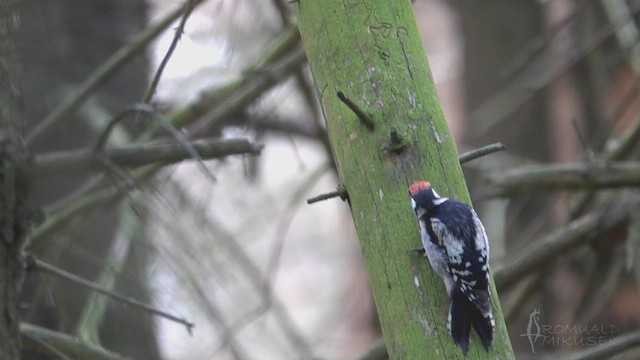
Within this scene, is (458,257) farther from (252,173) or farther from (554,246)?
(252,173)

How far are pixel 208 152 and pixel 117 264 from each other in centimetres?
101

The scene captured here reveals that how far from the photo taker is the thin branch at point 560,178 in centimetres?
304

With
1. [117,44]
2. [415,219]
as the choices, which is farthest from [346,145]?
[117,44]

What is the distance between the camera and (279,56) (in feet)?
11.4

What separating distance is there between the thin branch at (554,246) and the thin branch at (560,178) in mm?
101

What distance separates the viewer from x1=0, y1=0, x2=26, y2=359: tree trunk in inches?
82.2

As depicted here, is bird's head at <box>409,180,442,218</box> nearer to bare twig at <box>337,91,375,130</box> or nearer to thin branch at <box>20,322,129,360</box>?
bare twig at <box>337,91,375,130</box>

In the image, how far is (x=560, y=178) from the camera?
316 centimetres

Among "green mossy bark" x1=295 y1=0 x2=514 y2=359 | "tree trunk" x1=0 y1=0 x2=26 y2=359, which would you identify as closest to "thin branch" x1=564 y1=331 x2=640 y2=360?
"green mossy bark" x1=295 y1=0 x2=514 y2=359

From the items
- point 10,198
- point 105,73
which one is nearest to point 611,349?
point 10,198

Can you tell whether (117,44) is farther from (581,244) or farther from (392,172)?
(392,172)

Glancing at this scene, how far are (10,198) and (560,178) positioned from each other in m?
1.78

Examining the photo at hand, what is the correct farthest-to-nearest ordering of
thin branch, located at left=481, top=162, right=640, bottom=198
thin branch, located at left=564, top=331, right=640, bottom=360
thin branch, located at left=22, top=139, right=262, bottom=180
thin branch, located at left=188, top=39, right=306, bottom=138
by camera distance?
thin branch, located at left=188, top=39, right=306, bottom=138 → thin branch, located at left=481, top=162, right=640, bottom=198 → thin branch, located at left=564, top=331, right=640, bottom=360 → thin branch, located at left=22, top=139, right=262, bottom=180

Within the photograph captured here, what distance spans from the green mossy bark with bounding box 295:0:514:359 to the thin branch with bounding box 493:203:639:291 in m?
1.23
